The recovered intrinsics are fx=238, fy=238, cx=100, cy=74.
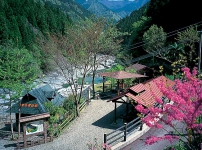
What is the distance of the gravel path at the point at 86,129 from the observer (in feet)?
49.6

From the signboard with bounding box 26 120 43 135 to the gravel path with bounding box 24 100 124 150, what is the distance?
1.01 metres

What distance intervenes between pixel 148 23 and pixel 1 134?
36.5 metres

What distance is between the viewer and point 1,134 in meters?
17.4

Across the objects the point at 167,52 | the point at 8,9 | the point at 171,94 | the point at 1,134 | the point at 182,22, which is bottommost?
the point at 1,134

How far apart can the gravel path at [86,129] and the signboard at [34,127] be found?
1.01 meters

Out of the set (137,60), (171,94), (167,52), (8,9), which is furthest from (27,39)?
(171,94)

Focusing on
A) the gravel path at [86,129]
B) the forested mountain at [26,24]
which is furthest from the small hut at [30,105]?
the forested mountain at [26,24]

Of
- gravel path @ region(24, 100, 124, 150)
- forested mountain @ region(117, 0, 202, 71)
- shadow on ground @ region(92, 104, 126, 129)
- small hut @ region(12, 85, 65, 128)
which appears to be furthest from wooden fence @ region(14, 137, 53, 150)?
forested mountain @ region(117, 0, 202, 71)

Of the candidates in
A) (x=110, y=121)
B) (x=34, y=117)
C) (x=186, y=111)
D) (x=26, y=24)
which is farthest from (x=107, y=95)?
(x=26, y=24)

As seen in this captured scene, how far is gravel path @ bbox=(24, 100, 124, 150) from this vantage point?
15.1m

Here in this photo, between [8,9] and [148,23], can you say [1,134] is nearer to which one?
[148,23]

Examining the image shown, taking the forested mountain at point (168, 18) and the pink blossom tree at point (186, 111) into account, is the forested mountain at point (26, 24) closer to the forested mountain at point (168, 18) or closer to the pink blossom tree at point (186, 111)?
the forested mountain at point (168, 18)

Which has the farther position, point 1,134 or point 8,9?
point 8,9

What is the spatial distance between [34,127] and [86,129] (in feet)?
11.9
